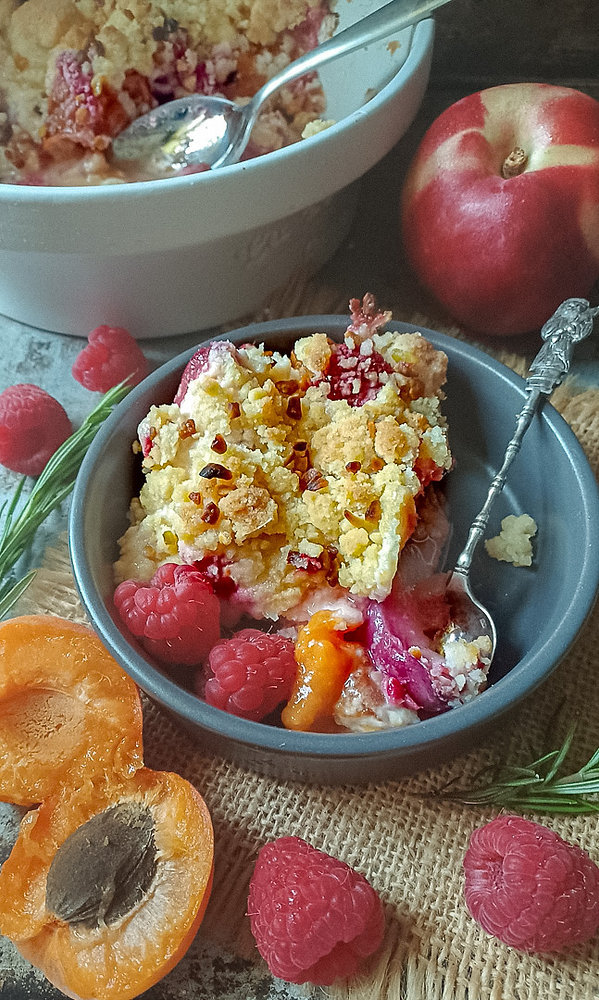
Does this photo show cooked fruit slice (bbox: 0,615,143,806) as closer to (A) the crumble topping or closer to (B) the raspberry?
(A) the crumble topping

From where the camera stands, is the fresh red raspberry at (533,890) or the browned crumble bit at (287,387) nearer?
the fresh red raspberry at (533,890)

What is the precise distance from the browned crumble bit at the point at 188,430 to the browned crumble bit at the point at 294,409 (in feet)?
0.19

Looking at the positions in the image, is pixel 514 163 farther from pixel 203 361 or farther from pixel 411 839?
pixel 411 839

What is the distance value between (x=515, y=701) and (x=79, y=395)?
0.40m

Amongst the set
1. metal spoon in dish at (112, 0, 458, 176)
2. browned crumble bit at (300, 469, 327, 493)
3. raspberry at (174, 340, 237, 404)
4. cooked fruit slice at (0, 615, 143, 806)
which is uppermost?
metal spoon in dish at (112, 0, 458, 176)

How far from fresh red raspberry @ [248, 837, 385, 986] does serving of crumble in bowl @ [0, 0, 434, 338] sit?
1.26ft

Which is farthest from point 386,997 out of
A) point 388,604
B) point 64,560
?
point 64,560

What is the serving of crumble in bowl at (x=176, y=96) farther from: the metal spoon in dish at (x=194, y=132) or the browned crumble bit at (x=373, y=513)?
the browned crumble bit at (x=373, y=513)

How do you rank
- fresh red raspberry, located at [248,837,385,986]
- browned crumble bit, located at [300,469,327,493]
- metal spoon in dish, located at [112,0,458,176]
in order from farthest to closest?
metal spoon in dish, located at [112,0,458,176] → browned crumble bit, located at [300,469,327,493] → fresh red raspberry, located at [248,837,385,986]

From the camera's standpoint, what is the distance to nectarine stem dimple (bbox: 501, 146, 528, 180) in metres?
0.62

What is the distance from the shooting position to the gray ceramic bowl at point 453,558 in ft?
1.38

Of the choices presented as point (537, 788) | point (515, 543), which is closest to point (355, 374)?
point (515, 543)

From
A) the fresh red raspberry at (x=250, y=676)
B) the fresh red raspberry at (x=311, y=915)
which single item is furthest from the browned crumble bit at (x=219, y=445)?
the fresh red raspberry at (x=311, y=915)

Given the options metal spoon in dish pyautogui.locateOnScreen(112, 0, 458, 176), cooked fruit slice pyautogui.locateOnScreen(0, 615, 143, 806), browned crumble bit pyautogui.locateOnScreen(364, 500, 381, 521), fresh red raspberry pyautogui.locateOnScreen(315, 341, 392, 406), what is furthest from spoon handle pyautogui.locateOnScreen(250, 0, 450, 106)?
cooked fruit slice pyautogui.locateOnScreen(0, 615, 143, 806)
